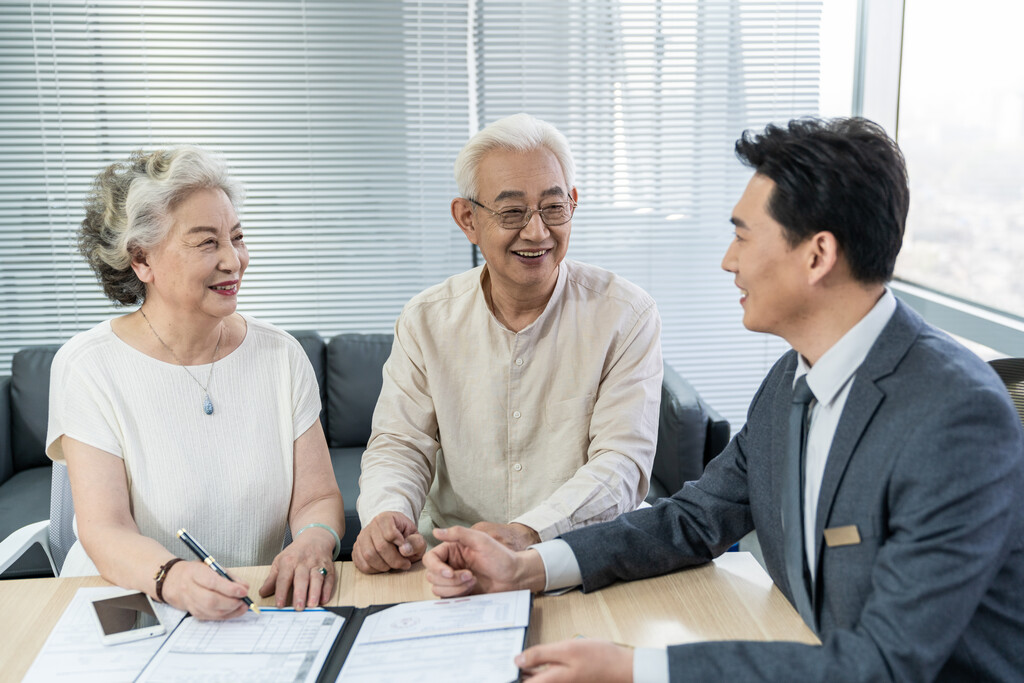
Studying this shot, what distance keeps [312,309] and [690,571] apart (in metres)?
2.75

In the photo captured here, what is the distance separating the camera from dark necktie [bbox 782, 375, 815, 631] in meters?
1.31

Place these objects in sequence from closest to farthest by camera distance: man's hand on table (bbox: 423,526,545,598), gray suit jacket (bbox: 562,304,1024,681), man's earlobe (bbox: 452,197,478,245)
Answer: gray suit jacket (bbox: 562,304,1024,681) < man's hand on table (bbox: 423,526,545,598) < man's earlobe (bbox: 452,197,478,245)

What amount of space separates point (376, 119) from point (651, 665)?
3.09m

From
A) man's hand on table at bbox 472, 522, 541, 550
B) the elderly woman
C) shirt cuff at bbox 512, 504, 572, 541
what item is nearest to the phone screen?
the elderly woman

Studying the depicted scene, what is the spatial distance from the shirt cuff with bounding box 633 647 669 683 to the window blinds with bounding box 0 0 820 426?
9.58ft

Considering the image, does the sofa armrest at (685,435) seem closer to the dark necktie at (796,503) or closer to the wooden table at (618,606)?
the wooden table at (618,606)

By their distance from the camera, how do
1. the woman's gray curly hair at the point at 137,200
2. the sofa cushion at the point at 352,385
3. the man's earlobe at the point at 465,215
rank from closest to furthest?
the woman's gray curly hair at the point at 137,200
the man's earlobe at the point at 465,215
the sofa cushion at the point at 352,385

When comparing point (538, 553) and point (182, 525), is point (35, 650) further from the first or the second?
point (538, 553)

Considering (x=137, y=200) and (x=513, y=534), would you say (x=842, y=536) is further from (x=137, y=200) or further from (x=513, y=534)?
(x=137, y=200)

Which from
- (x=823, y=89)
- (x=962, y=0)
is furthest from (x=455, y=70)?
(x=962, y=0)

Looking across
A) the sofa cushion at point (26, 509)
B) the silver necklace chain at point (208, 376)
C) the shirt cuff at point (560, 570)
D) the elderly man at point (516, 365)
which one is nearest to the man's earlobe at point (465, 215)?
the elderly man at point (516, 365)

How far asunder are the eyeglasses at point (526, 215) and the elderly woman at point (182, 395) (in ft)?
1.85

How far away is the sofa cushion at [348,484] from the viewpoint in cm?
294

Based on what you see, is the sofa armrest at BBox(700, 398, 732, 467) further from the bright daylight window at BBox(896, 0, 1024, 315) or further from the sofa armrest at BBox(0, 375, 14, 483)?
the sofa armrest at BBox(0, 375, 14, 483)
